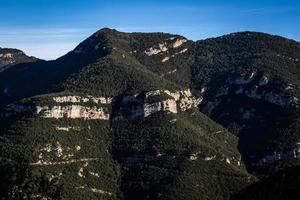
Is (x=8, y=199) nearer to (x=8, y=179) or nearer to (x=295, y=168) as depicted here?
(x=8, y=179)

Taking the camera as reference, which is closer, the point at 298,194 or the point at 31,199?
the point at 298,194

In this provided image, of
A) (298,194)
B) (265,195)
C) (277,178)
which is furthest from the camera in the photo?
(277,178)

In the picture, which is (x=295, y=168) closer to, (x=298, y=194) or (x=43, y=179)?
(x=298, y=194)

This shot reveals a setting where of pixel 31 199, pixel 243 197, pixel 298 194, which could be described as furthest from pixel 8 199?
pixel 298 194

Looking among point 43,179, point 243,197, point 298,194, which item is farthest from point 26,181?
point 298,194

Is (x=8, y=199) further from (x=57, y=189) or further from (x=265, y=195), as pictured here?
(x=265, y=195)

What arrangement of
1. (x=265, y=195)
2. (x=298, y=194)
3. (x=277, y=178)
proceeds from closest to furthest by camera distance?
(x=298, y=194) < (x=265, y=195) < (x=277, y=178)

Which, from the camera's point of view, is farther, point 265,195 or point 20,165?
point 20,165
